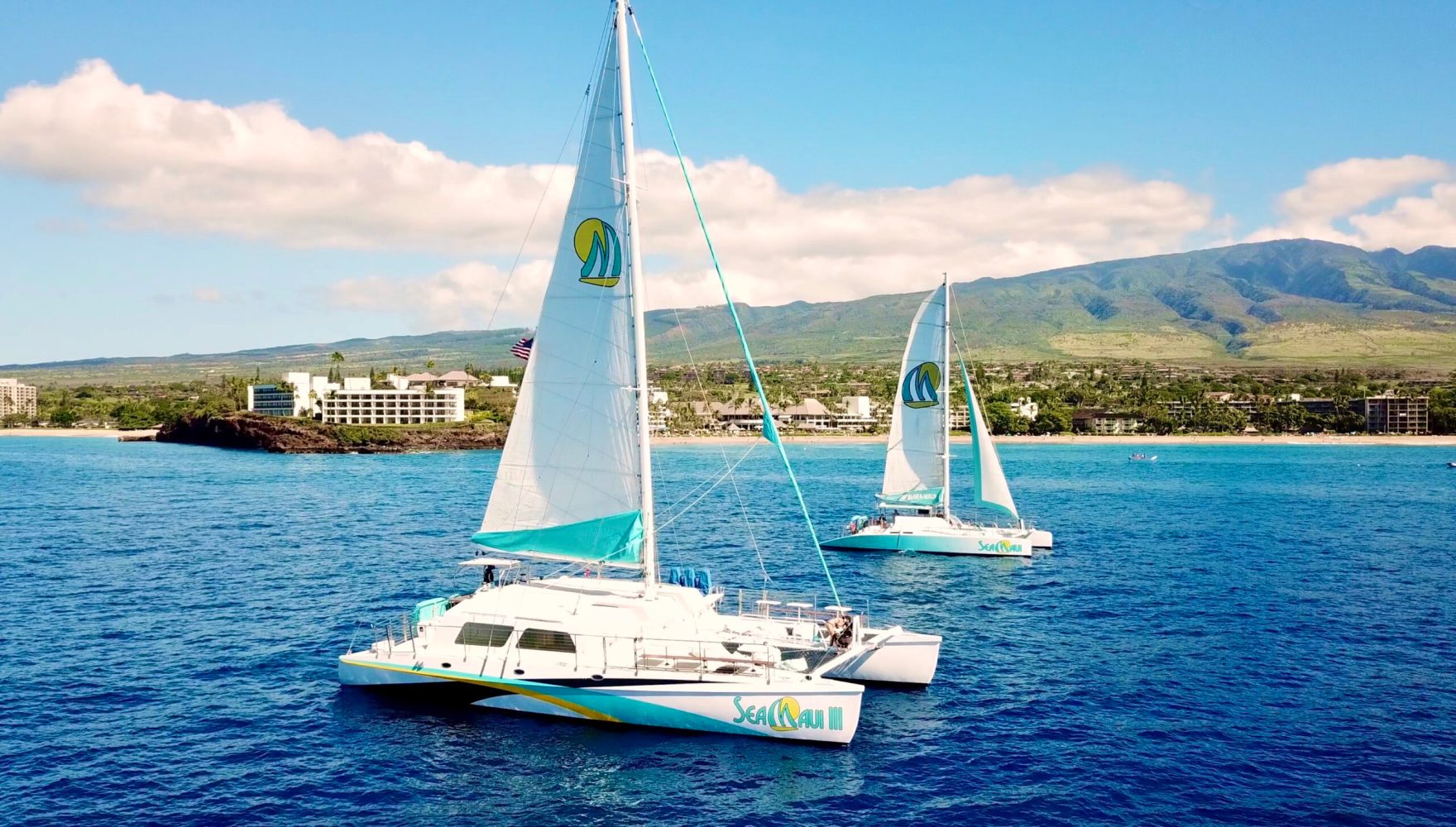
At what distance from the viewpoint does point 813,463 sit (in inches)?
6004

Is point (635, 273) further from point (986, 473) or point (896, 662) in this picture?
point (986, 473)

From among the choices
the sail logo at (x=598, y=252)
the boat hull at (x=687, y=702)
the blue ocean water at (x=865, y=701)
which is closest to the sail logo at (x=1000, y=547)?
the blue ocean water at (x=865, y=701)

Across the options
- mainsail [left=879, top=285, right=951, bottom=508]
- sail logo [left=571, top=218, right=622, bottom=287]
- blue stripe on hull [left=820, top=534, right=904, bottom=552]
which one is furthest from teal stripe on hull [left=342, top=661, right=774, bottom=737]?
mainsail [left=879, top=285, right=951, bottom=508]

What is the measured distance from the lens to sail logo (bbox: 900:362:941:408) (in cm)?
6106

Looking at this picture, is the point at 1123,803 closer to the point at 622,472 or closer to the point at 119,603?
the point at 622,472

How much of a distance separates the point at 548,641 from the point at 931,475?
37.5m

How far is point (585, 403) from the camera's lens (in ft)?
98.3

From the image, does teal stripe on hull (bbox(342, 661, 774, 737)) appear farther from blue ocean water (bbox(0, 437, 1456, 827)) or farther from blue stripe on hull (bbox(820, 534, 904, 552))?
blue stripe on hull (bbox(820, 534, 904, 552))

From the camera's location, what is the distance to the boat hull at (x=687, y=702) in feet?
89.2

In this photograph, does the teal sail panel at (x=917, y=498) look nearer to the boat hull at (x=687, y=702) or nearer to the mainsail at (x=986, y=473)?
the mainsail at (x=986, y=473)

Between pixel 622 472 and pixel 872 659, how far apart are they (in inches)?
396

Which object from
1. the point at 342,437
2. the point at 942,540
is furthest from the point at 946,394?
the point at 342,437

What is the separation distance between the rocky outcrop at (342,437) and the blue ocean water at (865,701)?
112 m

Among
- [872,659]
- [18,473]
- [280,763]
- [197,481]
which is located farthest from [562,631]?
[18,473]
